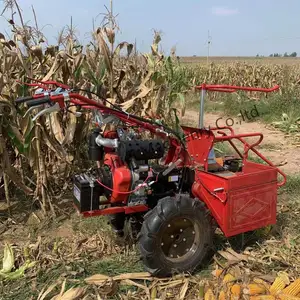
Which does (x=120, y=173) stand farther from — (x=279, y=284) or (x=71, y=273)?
(x=279, y=284)

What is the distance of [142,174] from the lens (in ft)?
11.0

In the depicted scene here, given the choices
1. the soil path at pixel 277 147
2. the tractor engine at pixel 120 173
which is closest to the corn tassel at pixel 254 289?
the tractor engine at pixel 120 173

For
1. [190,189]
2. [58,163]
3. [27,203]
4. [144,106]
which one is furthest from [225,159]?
[27,203]

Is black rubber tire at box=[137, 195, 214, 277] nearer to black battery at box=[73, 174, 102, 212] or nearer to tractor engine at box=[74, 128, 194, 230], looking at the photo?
tractor engine at box=[74, 128, 194, 230]

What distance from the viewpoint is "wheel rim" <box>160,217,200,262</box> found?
132 inches

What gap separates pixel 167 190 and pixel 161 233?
0.53m

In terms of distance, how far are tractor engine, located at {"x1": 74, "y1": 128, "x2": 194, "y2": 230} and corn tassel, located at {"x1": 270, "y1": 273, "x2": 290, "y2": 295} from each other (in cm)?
125

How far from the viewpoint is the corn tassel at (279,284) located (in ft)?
9.60

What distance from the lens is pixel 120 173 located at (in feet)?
10.6

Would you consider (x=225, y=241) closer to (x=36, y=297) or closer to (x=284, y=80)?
(x=36, y=297)

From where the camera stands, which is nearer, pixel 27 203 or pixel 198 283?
→ pixel 198 283

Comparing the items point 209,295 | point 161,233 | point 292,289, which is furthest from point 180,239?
point 292,289

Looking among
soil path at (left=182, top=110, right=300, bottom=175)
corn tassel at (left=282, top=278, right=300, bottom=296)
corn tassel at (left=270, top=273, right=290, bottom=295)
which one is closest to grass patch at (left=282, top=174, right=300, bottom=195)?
soil path at (left=182, top=110, right=300, bottom=175)

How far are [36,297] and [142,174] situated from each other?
130cm
